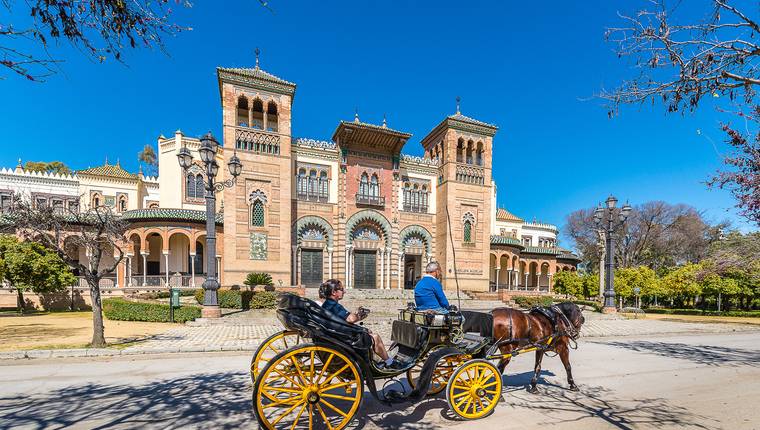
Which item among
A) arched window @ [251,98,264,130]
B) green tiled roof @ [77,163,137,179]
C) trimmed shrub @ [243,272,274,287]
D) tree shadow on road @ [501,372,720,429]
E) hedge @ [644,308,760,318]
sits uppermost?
arched window @ [251,98,264,130]

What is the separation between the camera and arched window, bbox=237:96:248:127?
73.6 ft

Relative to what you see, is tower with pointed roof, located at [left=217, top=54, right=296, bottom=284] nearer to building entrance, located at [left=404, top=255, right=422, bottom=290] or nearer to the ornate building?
the ornate building

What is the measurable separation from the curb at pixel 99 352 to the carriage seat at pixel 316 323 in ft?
16.9

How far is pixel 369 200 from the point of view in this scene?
25406 millimetres

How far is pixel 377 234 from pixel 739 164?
2103 cm

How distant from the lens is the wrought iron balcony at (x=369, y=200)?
25172 mm

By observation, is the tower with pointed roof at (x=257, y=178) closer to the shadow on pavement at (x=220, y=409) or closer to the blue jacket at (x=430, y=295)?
the shadow on pavement at (x=220, y=409)

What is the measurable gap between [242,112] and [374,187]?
35.1ft

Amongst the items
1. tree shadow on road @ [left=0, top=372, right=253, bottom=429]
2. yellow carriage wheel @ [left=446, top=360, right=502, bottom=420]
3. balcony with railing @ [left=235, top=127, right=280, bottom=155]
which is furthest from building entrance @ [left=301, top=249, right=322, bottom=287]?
yellow carriage wheel @ [left=446, top=360, right=502, bottom=420]

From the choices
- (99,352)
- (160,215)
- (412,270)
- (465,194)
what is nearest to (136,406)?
(99,352)

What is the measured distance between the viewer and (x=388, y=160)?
26.4m

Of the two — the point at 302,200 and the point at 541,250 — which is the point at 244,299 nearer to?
the point at 302,200

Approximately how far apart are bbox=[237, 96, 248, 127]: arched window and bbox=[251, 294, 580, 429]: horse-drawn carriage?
2131 cm

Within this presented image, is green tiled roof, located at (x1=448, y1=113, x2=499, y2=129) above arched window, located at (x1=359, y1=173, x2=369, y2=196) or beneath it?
above
